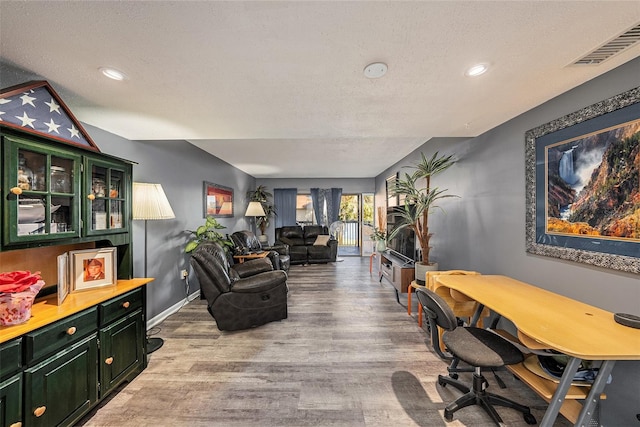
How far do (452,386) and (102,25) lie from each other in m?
3.13

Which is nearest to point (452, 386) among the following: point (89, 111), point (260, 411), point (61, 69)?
point (260, 411)

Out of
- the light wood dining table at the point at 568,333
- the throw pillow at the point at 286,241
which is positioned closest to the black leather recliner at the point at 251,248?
the throw pillow at the point at 286,241

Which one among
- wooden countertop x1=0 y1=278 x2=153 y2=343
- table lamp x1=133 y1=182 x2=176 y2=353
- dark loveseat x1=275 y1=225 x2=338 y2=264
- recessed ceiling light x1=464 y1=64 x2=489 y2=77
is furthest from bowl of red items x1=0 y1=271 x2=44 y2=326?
dark loveseat x1=275 y1=225 x2=338 y2=264

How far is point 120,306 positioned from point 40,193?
929mm

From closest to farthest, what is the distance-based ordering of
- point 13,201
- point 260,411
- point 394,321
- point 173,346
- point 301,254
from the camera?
1. point 13,201
2. point 260,411
3. point 173,346
4. point 394,321
5. point 301,254

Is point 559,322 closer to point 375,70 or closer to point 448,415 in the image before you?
point 448,415

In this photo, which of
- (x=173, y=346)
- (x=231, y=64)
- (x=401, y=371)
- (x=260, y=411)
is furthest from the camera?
(x=173, y=346)

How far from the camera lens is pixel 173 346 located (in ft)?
7.98

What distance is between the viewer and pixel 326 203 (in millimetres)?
7363

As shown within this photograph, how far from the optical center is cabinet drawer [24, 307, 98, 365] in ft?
3.98

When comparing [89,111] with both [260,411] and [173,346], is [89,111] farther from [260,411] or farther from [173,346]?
[260,411]

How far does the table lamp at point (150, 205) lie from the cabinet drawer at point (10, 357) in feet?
4.34

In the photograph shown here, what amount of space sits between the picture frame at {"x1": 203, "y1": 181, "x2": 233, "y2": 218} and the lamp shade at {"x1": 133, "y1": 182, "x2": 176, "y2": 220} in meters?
1.71

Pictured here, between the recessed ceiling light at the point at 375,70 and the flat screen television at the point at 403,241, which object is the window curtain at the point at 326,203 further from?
the recessed ceiling light at the point at 375,70
